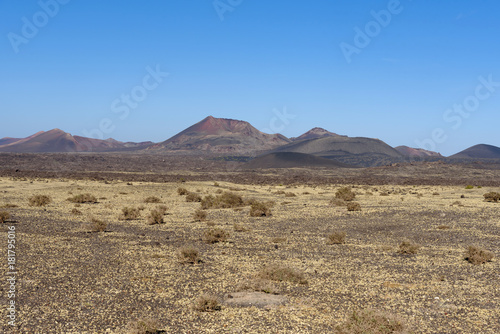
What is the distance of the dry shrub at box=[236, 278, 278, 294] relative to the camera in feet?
33.7

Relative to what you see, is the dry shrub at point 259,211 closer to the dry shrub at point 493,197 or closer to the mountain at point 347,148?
the dry shrub at point 493,197

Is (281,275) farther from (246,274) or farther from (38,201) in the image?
(38,201)

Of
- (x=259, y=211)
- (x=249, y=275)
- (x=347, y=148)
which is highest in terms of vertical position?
(x=347, y=148)

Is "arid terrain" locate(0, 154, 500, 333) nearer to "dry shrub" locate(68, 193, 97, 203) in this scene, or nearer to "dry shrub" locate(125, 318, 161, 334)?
"dry shrub" locate(125, 318, 161, 334)

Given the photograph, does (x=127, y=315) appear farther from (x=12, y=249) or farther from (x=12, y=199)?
(x=12, y=199)

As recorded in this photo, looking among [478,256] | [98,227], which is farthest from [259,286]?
[98,227]

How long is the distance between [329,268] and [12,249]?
989cm

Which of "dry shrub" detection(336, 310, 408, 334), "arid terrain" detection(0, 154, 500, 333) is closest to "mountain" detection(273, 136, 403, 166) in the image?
"arid terrain" detection(0, 154, 500, 333)

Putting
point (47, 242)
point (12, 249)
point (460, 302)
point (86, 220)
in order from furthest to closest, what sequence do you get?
point (86, 220) < point (47, 242) < point (12, 249) < point (460, 302)

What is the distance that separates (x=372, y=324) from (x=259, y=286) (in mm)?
3377

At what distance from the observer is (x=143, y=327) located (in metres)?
7.55


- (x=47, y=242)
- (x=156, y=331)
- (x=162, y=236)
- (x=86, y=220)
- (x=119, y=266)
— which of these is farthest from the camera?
(x=86, y=220)

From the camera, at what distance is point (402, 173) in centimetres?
8156

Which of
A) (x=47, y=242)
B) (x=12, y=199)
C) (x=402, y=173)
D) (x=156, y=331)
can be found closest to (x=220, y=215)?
(x=47, y=242)
